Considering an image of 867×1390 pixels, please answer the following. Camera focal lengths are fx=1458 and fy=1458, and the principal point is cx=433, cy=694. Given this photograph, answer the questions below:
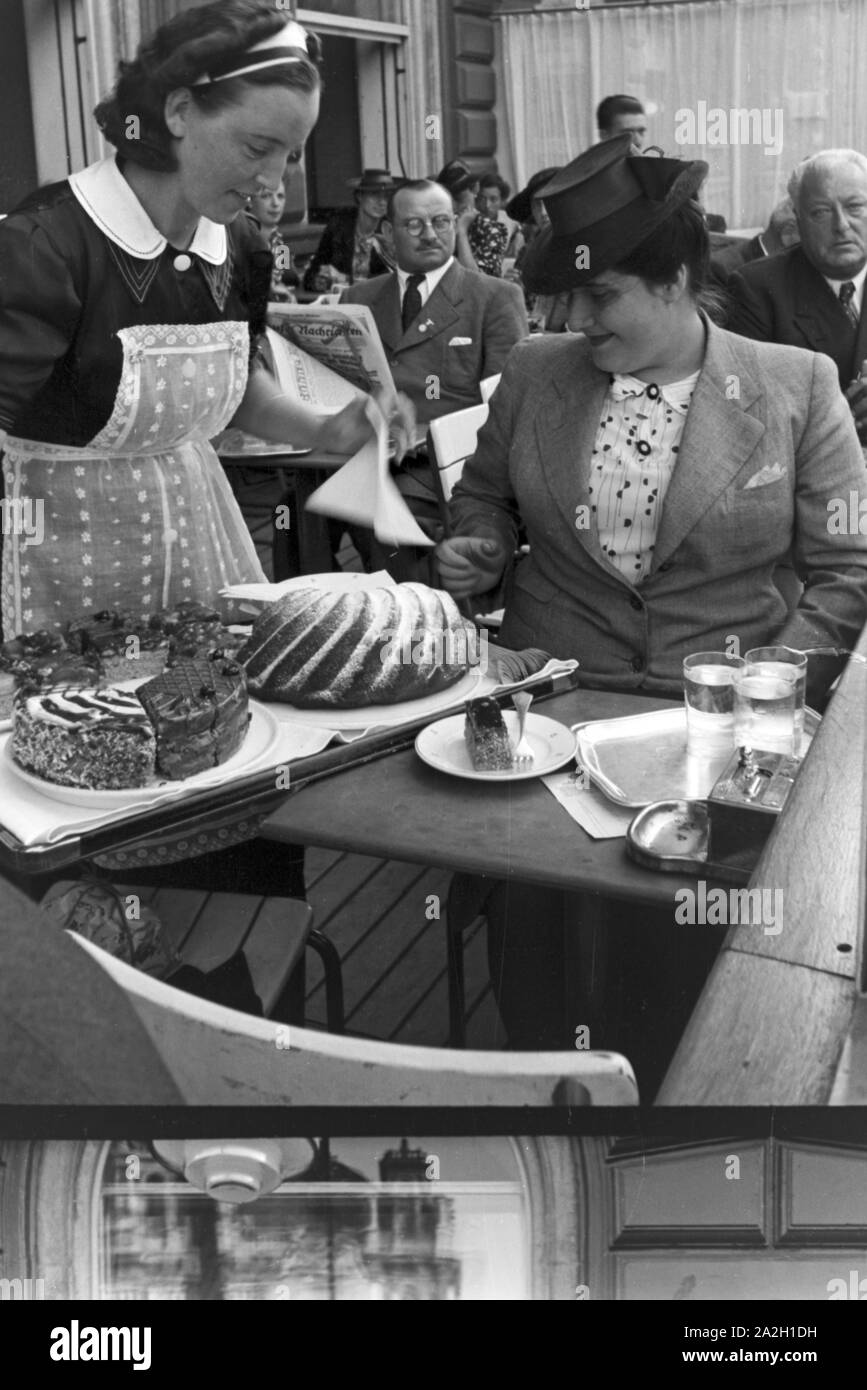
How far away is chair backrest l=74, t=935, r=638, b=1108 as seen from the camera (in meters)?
0.92

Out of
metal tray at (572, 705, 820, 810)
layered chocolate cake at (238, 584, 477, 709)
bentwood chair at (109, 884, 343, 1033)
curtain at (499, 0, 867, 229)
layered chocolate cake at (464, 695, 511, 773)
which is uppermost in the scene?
curtain at (499, 0, 867, 229)

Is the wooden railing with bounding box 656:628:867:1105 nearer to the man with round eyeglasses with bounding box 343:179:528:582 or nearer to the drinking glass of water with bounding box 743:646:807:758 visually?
the drinking glass of water with bounding box 743:646:807:758

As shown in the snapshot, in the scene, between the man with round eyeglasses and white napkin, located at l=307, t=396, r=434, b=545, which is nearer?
white napkin, located at l=307, t=396, r=434, b=545

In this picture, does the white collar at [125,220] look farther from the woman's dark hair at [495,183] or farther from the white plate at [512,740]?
the white plate at [512,740]

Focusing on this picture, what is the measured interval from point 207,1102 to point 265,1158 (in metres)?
0.13

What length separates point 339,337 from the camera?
244cm

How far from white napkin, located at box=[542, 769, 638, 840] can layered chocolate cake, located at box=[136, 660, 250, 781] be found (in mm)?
352

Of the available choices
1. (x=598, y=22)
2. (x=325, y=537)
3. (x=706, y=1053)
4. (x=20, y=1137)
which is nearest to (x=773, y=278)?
(x=325, y=537)

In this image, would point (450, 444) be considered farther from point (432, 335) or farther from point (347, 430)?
point (347, 430)

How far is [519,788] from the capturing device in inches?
Answer: 62.5

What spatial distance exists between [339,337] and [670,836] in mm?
1307

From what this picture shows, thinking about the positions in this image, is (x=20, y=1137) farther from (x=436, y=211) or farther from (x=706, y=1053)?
(x=436, y=211)

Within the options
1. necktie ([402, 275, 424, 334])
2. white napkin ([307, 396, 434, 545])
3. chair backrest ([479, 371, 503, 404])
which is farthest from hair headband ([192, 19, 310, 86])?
chair backrest ([479, 371, 503, 404])

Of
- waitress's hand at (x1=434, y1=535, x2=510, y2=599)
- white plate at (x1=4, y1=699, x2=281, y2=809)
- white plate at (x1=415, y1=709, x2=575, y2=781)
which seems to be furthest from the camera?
waitress's hand at (x1=434, y1=535, x2=510, y2=599)
